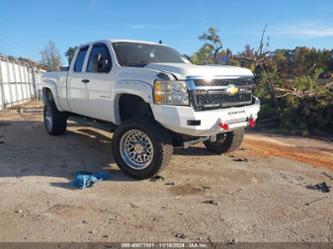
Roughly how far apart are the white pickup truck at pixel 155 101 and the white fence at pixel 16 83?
11.2 metres

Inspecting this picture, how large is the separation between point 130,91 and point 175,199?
6.24 feet

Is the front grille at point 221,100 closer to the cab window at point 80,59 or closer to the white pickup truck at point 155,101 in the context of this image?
the white pickup truck at point 155,101

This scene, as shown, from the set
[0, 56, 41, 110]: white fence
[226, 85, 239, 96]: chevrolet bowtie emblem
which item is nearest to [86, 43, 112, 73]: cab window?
[226, 85, 239, 96]: chevrolet bowtie emblem

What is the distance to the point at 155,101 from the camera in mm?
5359

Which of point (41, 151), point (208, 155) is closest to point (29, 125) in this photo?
point (41, 151)

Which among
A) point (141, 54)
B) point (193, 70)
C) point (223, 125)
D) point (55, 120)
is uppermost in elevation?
point (141, 54)

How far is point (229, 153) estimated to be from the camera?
7.44 meters

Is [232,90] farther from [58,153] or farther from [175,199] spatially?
[58,153]

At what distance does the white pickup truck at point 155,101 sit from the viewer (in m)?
5.30

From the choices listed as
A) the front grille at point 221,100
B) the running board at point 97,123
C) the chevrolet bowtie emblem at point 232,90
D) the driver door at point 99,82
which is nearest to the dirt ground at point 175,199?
the running board at point 97,123

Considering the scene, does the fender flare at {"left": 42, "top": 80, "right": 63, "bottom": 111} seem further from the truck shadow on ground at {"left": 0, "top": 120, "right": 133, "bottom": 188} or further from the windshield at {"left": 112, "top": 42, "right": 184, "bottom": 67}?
the windshield at {"left": 112, "top": 42, "right": 184, "bottom": 67}

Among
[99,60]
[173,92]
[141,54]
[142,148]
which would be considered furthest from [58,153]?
[173,92]

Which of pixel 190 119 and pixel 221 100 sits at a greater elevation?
pixel 221 100

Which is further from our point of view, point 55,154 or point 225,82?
point 55,154
